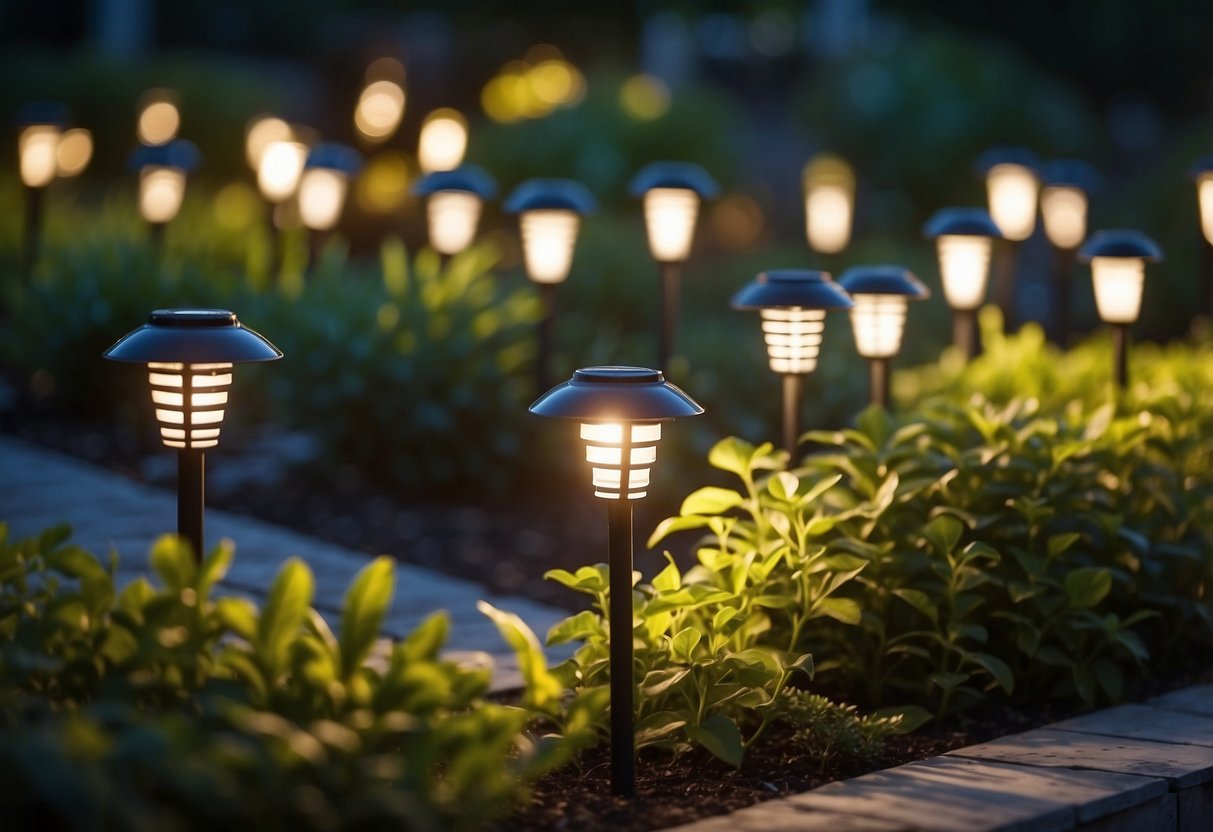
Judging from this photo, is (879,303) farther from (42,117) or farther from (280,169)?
(42,117)

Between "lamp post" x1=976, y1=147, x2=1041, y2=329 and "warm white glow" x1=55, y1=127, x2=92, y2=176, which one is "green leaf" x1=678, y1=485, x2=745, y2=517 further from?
"warm white glow" x1=55, y1=127, x2=92, y2=176

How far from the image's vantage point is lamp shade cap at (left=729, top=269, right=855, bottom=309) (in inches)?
228

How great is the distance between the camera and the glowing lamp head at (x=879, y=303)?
675cm

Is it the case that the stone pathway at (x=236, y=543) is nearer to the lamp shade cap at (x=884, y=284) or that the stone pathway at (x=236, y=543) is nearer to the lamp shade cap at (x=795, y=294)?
the lamp shade cap at (x=795, y=294)

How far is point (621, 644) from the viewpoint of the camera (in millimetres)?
4246

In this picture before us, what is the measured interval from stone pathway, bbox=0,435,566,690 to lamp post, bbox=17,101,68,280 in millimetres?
2863

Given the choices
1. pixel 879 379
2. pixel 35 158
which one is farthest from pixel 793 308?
pixel 35 158

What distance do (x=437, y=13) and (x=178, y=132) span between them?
6696 millimetres

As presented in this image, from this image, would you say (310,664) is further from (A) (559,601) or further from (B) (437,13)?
(B) (437,13)

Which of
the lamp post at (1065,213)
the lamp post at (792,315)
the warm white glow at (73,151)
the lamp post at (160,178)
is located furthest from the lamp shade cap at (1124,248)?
the warm white glow at (73,151)

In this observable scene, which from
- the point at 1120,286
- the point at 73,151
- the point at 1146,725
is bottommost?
the point at 1146,725

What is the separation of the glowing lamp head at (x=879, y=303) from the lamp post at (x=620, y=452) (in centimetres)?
274

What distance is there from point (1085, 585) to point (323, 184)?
7.59 metres

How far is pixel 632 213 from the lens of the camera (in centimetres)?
1842
